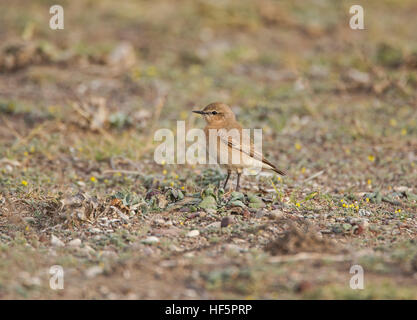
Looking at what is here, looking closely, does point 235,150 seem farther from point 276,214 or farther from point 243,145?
point 276,214

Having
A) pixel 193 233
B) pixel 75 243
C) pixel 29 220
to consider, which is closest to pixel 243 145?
pixel 193 233

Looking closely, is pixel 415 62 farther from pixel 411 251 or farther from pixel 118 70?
pixel 411 251

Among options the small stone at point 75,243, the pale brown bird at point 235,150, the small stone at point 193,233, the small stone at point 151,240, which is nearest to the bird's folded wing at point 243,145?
the pale brown bird at point 235,150

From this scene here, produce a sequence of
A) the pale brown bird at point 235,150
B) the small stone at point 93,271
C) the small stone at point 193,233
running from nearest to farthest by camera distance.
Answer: the small stone at point 93,271
the small stone at point 193,233
the pale brown bird at point 235,150

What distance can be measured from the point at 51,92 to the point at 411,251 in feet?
23.6

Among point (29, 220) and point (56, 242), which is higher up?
point (29, 220)

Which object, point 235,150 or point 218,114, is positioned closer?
point 235,150

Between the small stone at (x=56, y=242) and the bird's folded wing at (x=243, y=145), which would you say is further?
the bird's folded wing at (x=243, y=145)

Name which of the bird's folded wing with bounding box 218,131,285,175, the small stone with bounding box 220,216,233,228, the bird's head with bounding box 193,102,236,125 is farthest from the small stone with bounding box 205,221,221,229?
the bird's head with bounding box 193,102,236,125

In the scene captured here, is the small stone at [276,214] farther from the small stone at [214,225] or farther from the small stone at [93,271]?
the small stone at [93,271]

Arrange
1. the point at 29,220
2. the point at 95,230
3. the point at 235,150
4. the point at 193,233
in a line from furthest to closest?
the point at 235,150, the point at 29,220, the point at 95,230, the point at 193,233
